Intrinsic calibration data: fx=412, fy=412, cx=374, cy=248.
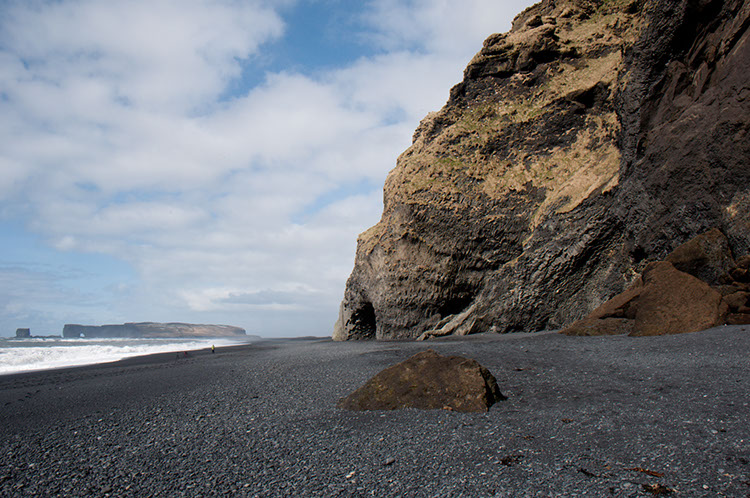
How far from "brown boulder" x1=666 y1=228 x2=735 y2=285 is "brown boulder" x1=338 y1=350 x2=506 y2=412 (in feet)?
23.5

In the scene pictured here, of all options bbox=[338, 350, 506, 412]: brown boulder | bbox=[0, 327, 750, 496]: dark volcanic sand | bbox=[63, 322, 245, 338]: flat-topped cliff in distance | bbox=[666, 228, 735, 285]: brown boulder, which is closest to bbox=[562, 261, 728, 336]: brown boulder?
bbox=[666, 228, 735, 285]: brown boulder

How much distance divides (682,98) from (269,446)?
13.4m

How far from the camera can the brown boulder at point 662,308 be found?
7.56 meters

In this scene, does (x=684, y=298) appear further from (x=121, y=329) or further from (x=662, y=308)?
(x=121, y=329)

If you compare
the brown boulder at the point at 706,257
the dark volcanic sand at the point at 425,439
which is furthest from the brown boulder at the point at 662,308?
the dark volcanic sand at the point at 425,439

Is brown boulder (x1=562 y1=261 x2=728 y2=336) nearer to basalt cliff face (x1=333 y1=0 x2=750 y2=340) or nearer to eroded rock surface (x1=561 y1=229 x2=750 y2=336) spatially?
eroded rock surface (x1=561 y1=229 x2=750 y2=336)

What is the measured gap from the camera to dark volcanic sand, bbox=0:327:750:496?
2708mm

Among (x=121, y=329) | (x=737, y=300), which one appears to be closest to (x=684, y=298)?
(x=737, y=300)

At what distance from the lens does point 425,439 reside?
3.52 meters

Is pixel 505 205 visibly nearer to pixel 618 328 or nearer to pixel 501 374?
pixel 618 328

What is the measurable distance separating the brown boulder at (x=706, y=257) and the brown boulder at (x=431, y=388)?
7.18m

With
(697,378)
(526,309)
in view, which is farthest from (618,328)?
(526,309)

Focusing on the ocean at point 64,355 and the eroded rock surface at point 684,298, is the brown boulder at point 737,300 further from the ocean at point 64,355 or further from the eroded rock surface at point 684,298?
the ocean at point 64,355

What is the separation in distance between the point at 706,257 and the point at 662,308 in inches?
85.5
